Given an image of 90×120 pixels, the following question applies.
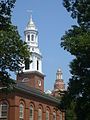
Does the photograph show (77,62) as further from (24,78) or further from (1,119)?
(24,78)

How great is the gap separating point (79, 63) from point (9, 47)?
8.36 metres

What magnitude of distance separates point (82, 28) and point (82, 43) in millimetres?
3378

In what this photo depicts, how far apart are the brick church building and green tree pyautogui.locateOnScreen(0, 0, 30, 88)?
19079 millimetres

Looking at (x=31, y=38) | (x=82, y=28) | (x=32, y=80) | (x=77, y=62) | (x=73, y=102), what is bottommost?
(x=73, y=102)

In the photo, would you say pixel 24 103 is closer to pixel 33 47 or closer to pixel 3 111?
pixel 3 111

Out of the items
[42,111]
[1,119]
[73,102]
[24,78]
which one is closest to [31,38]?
[24,78]

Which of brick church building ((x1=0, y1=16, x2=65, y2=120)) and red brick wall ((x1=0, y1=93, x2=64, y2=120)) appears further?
brick church building ((x1=0, y1=16, x2=65, y2=120))

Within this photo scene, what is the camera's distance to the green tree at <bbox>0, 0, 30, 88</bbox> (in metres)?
25.0

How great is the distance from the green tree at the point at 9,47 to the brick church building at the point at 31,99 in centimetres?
1908

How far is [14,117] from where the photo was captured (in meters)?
60.2

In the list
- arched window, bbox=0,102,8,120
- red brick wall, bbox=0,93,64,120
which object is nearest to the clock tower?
red brick wall, bbox=0,93,64,120

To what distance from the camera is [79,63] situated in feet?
104

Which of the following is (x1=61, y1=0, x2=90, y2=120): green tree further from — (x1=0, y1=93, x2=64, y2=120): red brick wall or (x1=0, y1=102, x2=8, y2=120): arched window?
(x1=0, y1=102, x2=8, y2=120): arched window

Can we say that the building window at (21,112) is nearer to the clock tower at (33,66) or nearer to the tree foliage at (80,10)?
the clock tower at (33,66)
